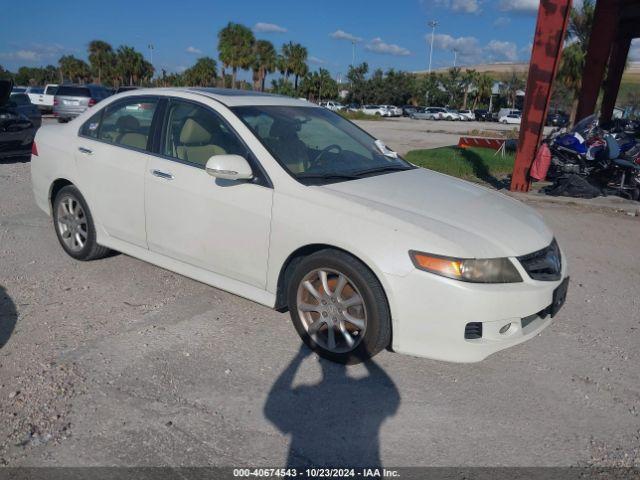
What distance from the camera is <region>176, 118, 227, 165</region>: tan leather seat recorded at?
3.98 m

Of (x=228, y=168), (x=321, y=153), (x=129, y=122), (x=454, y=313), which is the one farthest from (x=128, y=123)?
(x=454, y=313)

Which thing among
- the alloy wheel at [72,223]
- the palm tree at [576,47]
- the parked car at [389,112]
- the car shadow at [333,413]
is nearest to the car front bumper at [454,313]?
the car shadow at [333,413]

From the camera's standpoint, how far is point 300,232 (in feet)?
11.0

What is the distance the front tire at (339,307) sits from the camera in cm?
314

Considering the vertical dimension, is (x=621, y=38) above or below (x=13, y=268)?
above

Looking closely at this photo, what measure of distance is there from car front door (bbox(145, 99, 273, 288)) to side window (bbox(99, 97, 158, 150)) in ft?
0.77

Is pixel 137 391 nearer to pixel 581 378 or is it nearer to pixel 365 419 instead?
pixel 365 419

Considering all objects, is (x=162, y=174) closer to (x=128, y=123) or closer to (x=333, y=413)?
(x=128, y=123)

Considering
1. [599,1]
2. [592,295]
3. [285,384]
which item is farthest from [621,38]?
[285,384]

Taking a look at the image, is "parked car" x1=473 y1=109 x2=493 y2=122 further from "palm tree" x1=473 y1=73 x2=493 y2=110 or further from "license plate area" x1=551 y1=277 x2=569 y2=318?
"license plate area" x1=551 y1=277 x2=569 y2=318

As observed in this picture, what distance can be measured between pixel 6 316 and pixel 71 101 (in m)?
20.4

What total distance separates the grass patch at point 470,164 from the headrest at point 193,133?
7.50 m

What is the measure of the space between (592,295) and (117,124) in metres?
4.46

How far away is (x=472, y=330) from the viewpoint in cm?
302
